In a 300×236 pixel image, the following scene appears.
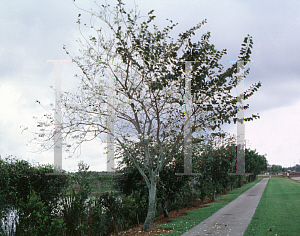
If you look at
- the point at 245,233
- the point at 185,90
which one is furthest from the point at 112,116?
the point at 245,233

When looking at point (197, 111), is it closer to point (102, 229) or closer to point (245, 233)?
point (245, 233)

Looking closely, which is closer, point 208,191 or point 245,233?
point 245,233

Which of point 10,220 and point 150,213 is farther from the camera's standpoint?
point 150,213

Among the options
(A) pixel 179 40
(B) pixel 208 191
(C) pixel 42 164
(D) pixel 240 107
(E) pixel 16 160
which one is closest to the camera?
(E) pixel 16 160

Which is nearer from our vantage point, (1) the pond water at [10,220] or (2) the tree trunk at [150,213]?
(1) the pond water at [10,220]

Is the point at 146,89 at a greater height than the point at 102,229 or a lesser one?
greater

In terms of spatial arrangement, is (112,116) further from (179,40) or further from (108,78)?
(179,40)

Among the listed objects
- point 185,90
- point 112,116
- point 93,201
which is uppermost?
point 185,90

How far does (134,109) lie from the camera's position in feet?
30.3

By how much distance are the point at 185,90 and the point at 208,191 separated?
13508mm

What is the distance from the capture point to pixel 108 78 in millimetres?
9641

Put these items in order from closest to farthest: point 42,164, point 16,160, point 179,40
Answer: point 16,160, point 42,164, point 179,40

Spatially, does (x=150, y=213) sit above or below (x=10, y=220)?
below

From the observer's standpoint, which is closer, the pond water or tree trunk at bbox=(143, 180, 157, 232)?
the pond water
